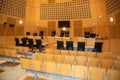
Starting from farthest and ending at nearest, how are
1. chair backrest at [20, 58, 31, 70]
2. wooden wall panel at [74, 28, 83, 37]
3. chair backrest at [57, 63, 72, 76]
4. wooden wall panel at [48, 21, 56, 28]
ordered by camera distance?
wooden wall panel at [48, 21, 56, 28], wooden wall panel at [74, 28, 83, 37], chair backrest at [20, 58, 31, 70], chair backrest at [57, 63, 72, 76]

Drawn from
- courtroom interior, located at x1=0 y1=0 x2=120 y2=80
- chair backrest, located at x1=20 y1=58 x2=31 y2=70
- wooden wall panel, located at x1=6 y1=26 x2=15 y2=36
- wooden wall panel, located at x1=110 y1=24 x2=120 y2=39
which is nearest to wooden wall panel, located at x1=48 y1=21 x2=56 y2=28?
courtroom interior, located at x1=0 y1=0 x2=120 y2=80

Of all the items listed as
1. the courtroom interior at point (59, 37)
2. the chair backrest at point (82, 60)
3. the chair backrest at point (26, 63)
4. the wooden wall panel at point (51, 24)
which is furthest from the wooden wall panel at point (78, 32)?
the chair backrest at point (26, 63)

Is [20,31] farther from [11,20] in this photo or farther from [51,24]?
[51,24]

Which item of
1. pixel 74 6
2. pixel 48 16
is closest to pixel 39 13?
pixel 48 16

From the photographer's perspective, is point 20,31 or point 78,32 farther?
Answer: point 78,32

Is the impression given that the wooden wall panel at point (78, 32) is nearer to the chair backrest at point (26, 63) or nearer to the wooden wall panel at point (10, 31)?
the wooden wall panel at point (10, 31)

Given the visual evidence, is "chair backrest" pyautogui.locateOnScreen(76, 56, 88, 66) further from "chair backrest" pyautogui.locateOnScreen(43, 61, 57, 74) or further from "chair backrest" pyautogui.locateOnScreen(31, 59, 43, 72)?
"chair backrest" pyautogui.locateOnScreen(31, 59, 43, 72)

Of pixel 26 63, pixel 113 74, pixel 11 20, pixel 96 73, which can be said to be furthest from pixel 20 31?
pixel 113 74

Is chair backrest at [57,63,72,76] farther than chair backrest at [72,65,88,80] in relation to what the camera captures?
Yes

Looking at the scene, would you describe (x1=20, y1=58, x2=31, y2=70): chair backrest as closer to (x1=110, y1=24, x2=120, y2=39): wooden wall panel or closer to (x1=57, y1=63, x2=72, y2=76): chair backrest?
(x1=57, y1=63, x2=72, y2=76): chair backrest

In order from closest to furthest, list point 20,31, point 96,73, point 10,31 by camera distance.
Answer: point 96,73
point 10,31
point 20,31

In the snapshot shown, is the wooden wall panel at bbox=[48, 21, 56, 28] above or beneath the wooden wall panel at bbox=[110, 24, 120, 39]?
above

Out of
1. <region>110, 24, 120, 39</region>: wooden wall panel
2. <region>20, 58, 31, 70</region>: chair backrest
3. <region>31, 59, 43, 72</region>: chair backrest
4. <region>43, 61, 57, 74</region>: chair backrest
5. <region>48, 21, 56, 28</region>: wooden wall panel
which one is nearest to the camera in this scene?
<region>43, 61, 57, 74</region>: chair backrest

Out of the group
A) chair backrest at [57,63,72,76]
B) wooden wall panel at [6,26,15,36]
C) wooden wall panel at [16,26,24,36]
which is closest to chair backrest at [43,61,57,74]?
chair backrest at [57,63,72,76]
